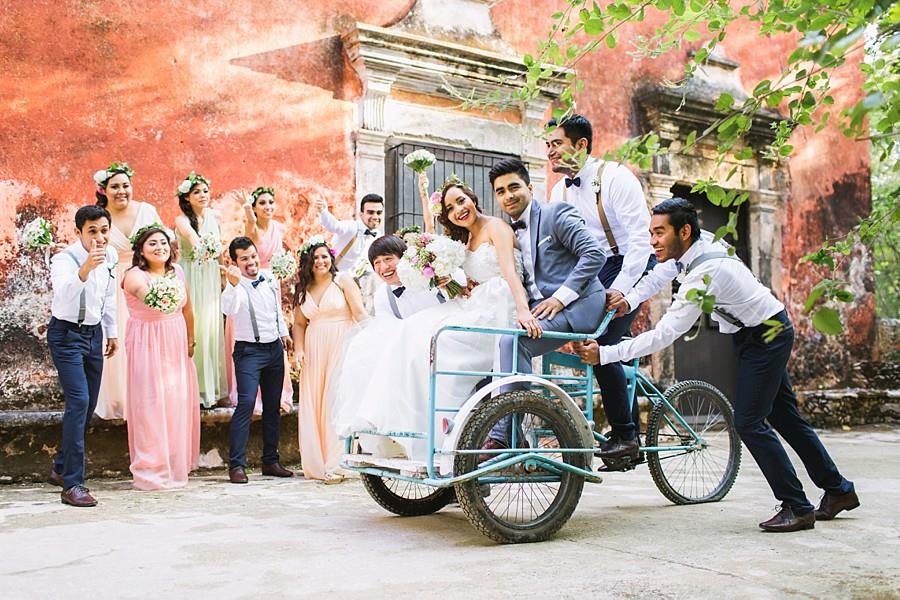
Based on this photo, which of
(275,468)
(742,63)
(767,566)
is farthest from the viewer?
(742,63)

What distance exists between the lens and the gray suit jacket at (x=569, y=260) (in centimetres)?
457

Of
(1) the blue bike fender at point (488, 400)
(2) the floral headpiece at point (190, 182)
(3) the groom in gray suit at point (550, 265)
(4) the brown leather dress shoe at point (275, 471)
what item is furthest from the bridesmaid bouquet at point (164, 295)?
(1) the blue bike fender at point (488, 400)

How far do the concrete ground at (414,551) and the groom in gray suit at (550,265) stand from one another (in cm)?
95

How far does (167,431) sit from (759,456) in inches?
157

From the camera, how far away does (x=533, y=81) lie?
406 cm

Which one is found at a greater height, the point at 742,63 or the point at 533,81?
the point at 742,63

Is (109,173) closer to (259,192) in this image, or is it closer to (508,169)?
(259,192)

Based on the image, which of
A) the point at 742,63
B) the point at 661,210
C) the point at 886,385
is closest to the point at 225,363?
the point at 661,210

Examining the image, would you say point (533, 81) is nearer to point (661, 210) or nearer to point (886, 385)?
point (661, 210)

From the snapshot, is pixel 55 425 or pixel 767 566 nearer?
pixel 767 566

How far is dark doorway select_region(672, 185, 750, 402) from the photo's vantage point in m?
11.2

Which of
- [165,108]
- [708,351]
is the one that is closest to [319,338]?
[165,108]

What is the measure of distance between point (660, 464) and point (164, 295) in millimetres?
3447

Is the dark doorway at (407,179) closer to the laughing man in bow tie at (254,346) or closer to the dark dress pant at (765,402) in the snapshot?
the laughing man in bow tie at (254,346)
